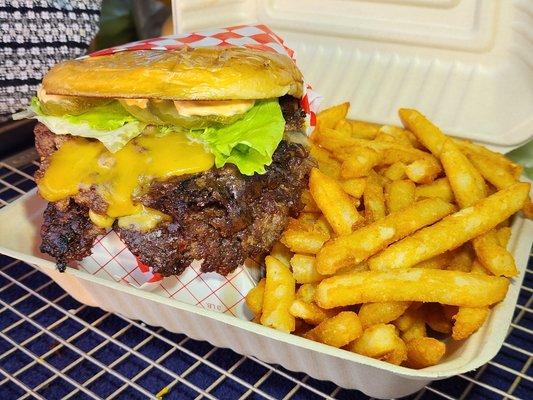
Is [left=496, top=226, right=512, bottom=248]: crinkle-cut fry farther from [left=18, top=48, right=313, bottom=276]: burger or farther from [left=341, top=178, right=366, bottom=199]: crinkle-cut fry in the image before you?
[left=18, top=48, right=313, bottom=276]: burger

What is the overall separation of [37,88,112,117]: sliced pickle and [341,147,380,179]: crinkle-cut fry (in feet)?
2.35

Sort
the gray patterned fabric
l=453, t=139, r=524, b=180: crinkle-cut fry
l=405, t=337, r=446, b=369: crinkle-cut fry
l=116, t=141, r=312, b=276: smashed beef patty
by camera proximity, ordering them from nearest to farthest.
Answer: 1. l=405, t=337, r=446, b=369: crinkle-cut fry
2. l=116, t=141, r=312, b=276: smashed beef patty
3. l=453, t=139, r=524, b=180: crinkle-cut fry
4. the gray patterned fabric

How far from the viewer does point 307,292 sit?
1.68m

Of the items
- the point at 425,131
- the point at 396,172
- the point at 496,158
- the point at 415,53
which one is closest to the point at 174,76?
the point at 396,172

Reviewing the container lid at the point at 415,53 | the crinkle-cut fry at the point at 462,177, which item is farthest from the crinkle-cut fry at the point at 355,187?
the container lid at the point at 415,53

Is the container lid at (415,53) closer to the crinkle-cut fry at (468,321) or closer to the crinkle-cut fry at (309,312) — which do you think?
the crinkle-cut fry at (468,321)

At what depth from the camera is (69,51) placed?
2.64 m

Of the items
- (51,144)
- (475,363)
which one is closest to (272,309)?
(475,363)

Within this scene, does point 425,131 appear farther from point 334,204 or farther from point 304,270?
point 304,270

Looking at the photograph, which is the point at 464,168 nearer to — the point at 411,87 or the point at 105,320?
the point at 411,87

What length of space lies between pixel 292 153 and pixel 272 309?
50 centimetres

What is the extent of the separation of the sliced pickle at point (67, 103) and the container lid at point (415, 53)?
3.04ft

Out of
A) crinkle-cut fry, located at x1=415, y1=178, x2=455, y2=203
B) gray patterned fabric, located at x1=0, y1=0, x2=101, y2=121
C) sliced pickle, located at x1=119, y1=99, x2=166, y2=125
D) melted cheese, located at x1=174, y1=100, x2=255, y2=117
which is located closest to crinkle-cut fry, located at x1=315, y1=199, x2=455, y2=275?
crinkle-cut fry, located at x1=415, y1=178, x2=455, y2=203

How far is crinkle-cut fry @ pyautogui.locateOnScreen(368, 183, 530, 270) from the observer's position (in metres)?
1.58
